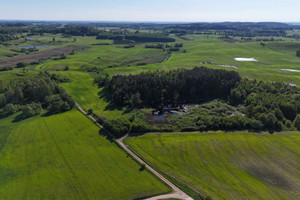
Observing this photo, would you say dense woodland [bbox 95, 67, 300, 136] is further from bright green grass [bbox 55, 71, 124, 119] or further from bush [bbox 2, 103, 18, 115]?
bush [bbox 2, 103, 18, 115]

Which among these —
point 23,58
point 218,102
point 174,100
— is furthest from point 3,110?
point 23,58

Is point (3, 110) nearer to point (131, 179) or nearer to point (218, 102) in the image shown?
point (131, 179)

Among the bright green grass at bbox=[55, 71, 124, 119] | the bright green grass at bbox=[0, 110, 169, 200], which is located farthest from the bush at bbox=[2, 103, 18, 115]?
the bright green grass at bbox=[55, 71, 124, 119]

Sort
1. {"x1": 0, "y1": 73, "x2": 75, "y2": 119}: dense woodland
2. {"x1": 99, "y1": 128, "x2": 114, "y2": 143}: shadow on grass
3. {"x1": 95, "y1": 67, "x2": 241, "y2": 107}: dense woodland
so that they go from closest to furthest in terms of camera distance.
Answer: {"x1": 99, "y1": 128, "x2": 114, "y2": 143}: shadow on grass, {"x1": 0, "y1": 73, "x2": 75, "y2": 119}: dense woodland, {"x1": 95, "y1": 67, "x2": 241, "y2": 107}: dense woodland

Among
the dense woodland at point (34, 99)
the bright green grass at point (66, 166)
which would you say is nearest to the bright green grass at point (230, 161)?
the bright green grass at point (66, 166)

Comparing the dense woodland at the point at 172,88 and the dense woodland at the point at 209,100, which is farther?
the dense woodland at the point at 172,88

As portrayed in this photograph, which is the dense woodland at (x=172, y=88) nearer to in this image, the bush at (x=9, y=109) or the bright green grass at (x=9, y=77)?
the bush at (x=9, y=109)

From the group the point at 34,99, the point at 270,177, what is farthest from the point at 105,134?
the point at 34,99

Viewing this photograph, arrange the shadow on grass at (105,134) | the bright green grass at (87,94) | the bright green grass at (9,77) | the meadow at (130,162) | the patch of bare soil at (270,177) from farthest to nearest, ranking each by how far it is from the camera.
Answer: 1. the bright green grass at (9,77)
2. the bright green grass at (87,94)
3. the shadow on grass at (105,134)
4. the patch of bare soil at (270,177)
5. the meadow at (130,162)
